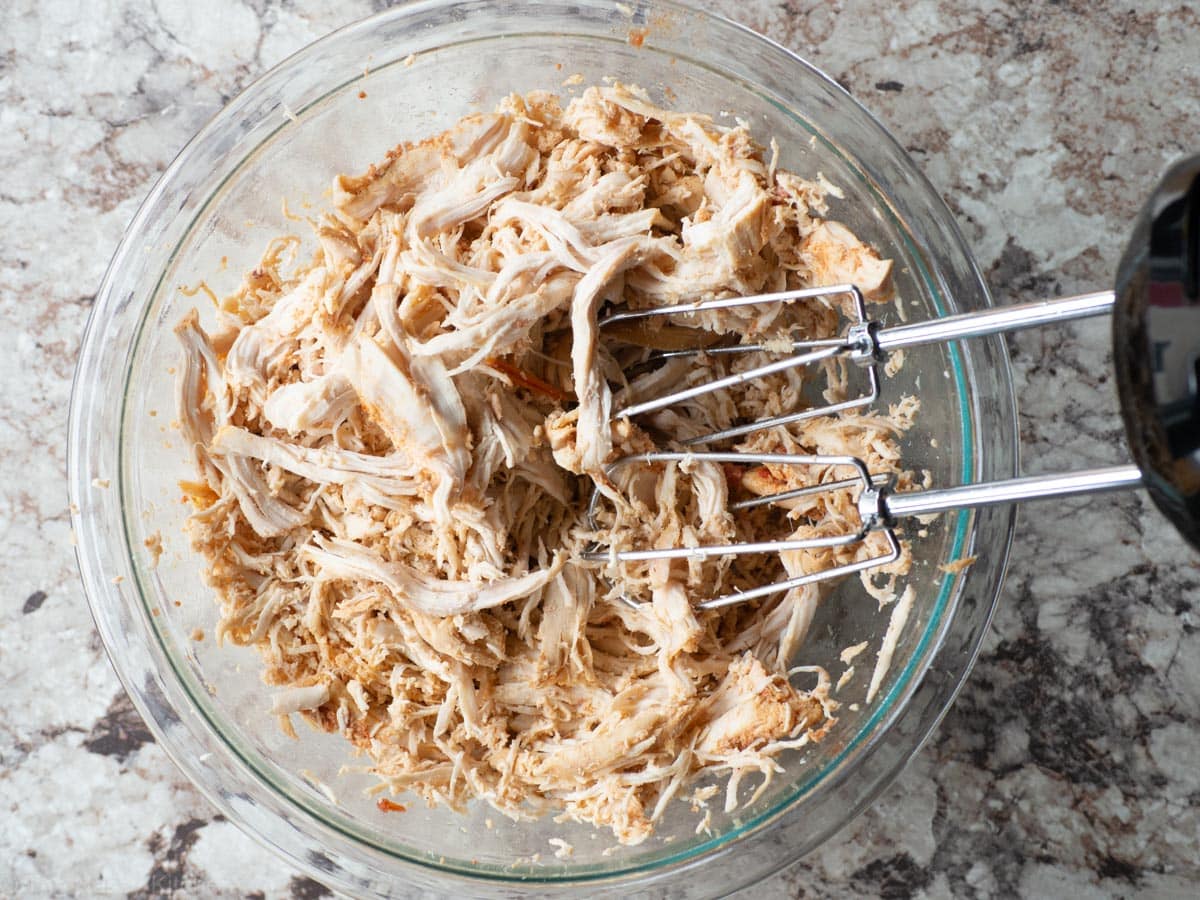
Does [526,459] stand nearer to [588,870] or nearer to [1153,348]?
[588,870]

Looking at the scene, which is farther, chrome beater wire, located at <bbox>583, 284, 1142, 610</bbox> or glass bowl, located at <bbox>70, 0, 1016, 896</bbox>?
glass bowl, located at <bbox>70, 0, 1016, 896</bbox>

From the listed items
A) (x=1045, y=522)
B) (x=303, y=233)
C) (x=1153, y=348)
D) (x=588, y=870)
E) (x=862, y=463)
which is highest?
(x=303, y=233)

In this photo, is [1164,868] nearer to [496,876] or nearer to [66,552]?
[496,876]

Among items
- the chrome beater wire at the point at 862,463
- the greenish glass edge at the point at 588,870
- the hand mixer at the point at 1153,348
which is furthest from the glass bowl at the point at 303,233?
the hand mixer at the point at 1153,348

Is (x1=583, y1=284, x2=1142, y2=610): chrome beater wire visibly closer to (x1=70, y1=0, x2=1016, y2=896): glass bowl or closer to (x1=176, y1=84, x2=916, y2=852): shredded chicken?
(x1=176, y1=84, x2=916, y2=852): shredded chicken

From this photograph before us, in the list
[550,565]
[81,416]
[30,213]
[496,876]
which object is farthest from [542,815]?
[30,213]

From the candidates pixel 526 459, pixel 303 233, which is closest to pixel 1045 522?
pixel 526 459

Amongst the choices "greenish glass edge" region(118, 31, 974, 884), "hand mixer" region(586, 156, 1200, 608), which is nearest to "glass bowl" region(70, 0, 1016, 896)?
"greenish glass edge" region(118, 31, 974, 884)

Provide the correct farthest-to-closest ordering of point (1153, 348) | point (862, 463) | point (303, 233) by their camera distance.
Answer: point (303, 233)
point (862, 463)
point (1153, 348)
